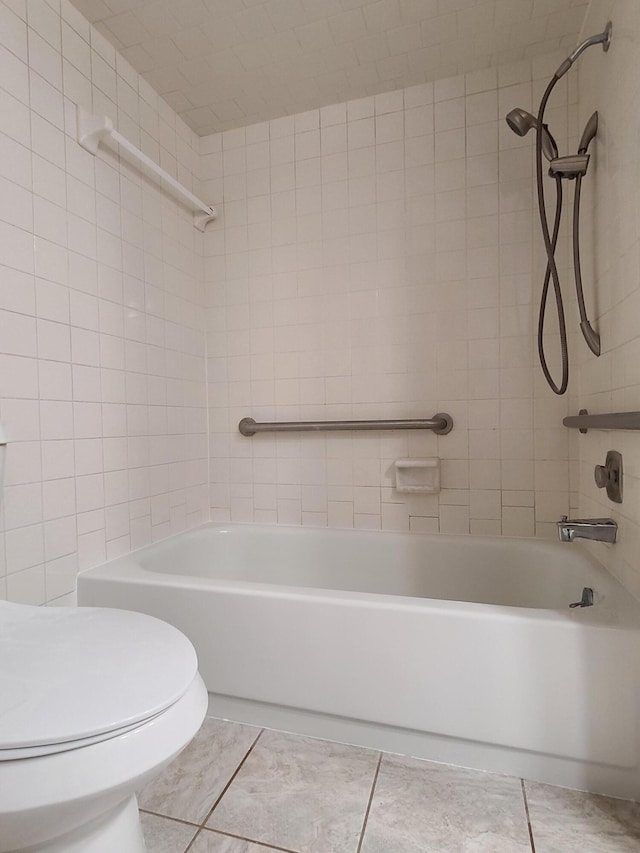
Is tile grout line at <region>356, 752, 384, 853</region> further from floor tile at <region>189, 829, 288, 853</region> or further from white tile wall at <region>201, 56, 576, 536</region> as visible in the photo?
white tile wall at <region>201, 56, 576, 536</region>

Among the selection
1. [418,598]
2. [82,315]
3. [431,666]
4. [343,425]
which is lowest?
[431,666]

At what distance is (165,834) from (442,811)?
0.59 meters

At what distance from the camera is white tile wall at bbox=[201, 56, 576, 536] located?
1723 millimetres

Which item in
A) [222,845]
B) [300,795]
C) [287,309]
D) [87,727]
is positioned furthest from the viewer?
[287,309]

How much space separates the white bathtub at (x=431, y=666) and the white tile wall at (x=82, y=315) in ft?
0.77

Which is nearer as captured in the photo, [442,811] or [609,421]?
[442,811]

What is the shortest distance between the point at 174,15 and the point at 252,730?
2.18 meters

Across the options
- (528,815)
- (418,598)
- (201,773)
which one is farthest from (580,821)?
(201,773)

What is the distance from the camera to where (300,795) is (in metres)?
1.06

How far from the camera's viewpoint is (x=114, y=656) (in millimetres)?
775

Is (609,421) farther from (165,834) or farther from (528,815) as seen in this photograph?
(165,834)

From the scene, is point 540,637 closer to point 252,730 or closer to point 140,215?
point 252,730

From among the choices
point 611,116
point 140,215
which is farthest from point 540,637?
point 140,215

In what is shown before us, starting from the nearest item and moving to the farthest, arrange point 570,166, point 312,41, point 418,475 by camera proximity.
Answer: point 570,166 → point 312,41 → point 418,475
